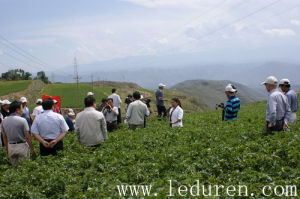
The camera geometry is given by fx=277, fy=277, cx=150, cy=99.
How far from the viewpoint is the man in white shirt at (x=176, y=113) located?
11.1 m

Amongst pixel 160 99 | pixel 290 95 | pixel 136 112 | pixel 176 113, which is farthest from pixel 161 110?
pixel 290 95

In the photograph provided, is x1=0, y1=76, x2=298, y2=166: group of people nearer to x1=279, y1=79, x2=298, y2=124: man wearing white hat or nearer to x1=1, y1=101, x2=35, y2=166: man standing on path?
x1=1, y1=101, x2=35, y2=166: man standing on path

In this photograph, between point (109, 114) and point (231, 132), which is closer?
point (231, 132)

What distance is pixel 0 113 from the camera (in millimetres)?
11289

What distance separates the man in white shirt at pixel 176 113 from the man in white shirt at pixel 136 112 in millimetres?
1199

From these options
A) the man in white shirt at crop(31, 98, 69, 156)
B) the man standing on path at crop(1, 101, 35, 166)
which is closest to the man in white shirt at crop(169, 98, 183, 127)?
the man in white shirt at crop(31, 98, 69, 156)

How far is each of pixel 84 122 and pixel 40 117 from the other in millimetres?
1238

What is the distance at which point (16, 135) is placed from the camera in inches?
315

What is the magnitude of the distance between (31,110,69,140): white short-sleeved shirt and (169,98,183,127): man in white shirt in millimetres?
4861

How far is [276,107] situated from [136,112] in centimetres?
594

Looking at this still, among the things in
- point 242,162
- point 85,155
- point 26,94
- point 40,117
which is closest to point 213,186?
point 242,162

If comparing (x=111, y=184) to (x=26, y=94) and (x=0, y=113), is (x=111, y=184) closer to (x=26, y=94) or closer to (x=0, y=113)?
(x=0, y=113)

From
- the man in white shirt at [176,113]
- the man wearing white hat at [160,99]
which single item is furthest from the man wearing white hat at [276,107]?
the man wearing white hat at [160,99]

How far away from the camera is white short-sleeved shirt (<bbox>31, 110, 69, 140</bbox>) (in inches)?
304
